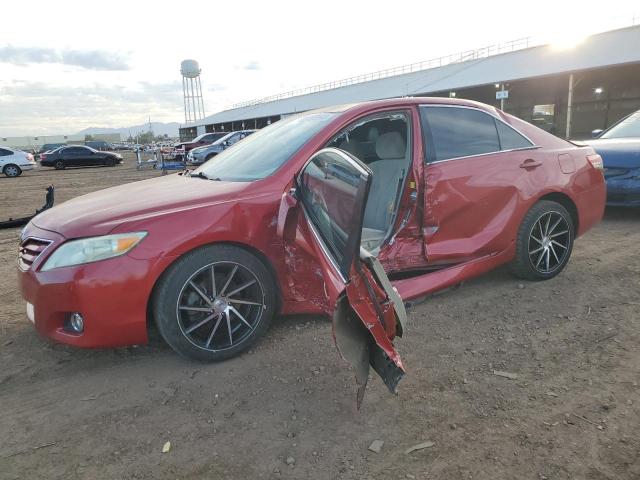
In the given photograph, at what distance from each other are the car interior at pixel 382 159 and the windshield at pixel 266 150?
27cm

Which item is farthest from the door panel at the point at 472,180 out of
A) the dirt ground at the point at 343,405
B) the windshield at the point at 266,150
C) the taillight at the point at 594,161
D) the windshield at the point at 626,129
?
the windshield at the point at 626,129

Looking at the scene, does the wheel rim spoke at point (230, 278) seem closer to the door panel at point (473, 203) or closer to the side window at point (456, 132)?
the door panel at point (473, 203)

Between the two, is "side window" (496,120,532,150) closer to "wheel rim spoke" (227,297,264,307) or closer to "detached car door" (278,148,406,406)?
"detached car door" (278,148,406,406)

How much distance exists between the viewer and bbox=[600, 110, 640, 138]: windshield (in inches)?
284

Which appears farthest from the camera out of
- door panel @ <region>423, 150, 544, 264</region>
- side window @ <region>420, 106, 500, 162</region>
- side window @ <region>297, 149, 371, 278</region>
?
side window @ <region>420, 106, 500, 162</region>

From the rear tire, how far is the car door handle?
25.1 meters

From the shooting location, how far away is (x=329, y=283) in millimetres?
2500

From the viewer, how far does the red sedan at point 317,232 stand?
2.42m

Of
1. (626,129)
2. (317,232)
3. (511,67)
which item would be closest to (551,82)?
(511,67)

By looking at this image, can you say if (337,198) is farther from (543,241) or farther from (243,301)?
(543,241)

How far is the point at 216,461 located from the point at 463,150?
288cm

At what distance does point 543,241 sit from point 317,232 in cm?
248

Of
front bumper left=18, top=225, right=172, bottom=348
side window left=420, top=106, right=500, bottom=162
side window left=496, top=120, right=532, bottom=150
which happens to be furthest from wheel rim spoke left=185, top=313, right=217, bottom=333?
side window left=496, top=120, right=532, bottom=150

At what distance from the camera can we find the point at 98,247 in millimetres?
2740
